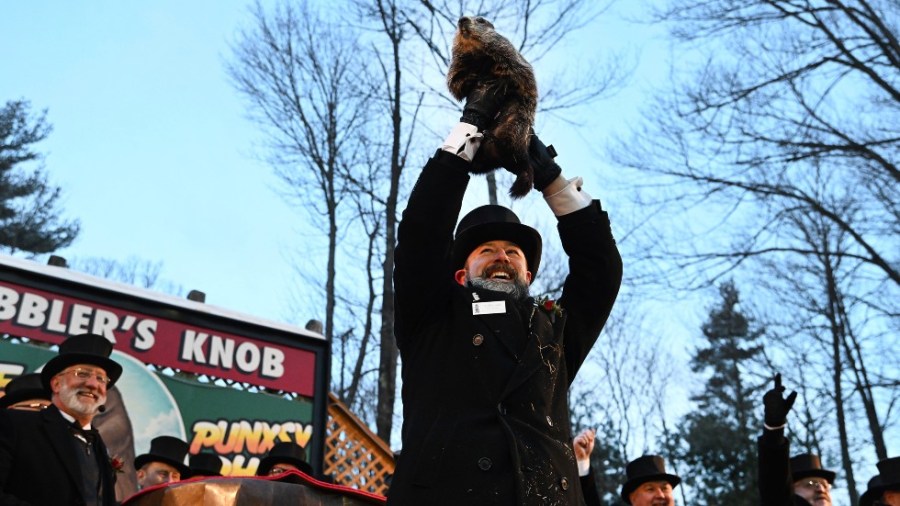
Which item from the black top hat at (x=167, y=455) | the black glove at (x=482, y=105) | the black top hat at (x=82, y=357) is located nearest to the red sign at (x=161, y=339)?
the black top hat at (x=167, y=455)

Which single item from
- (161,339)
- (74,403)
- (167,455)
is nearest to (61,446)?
(74,403)

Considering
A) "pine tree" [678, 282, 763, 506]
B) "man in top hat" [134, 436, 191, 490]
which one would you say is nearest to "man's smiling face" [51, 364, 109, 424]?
"man in top hat" [134, 436, 191, 490]

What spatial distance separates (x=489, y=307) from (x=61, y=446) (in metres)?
2.44

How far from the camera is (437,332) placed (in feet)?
9.54

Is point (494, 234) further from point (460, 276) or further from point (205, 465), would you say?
point (205, 465)

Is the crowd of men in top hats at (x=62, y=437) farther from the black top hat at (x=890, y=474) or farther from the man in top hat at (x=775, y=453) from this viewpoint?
the black top hat at (x=890, y=474)

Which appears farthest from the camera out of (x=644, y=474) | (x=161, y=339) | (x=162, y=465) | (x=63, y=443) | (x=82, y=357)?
(x=161, y=339)

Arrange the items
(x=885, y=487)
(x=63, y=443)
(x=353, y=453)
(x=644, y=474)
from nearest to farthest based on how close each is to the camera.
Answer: (x=63, y=443), (x=885, y=487), (x=644, y=474), (x=353, y=453)

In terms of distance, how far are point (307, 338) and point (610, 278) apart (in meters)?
6.98

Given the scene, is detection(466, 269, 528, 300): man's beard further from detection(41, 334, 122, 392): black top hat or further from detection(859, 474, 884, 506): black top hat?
detection(859, 474, 884, 506): black top hat

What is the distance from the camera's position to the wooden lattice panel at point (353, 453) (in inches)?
392

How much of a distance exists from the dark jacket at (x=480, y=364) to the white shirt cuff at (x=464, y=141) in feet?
0.08

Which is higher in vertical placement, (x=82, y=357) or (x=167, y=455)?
(x=82, y=357)

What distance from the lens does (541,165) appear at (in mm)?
3102
